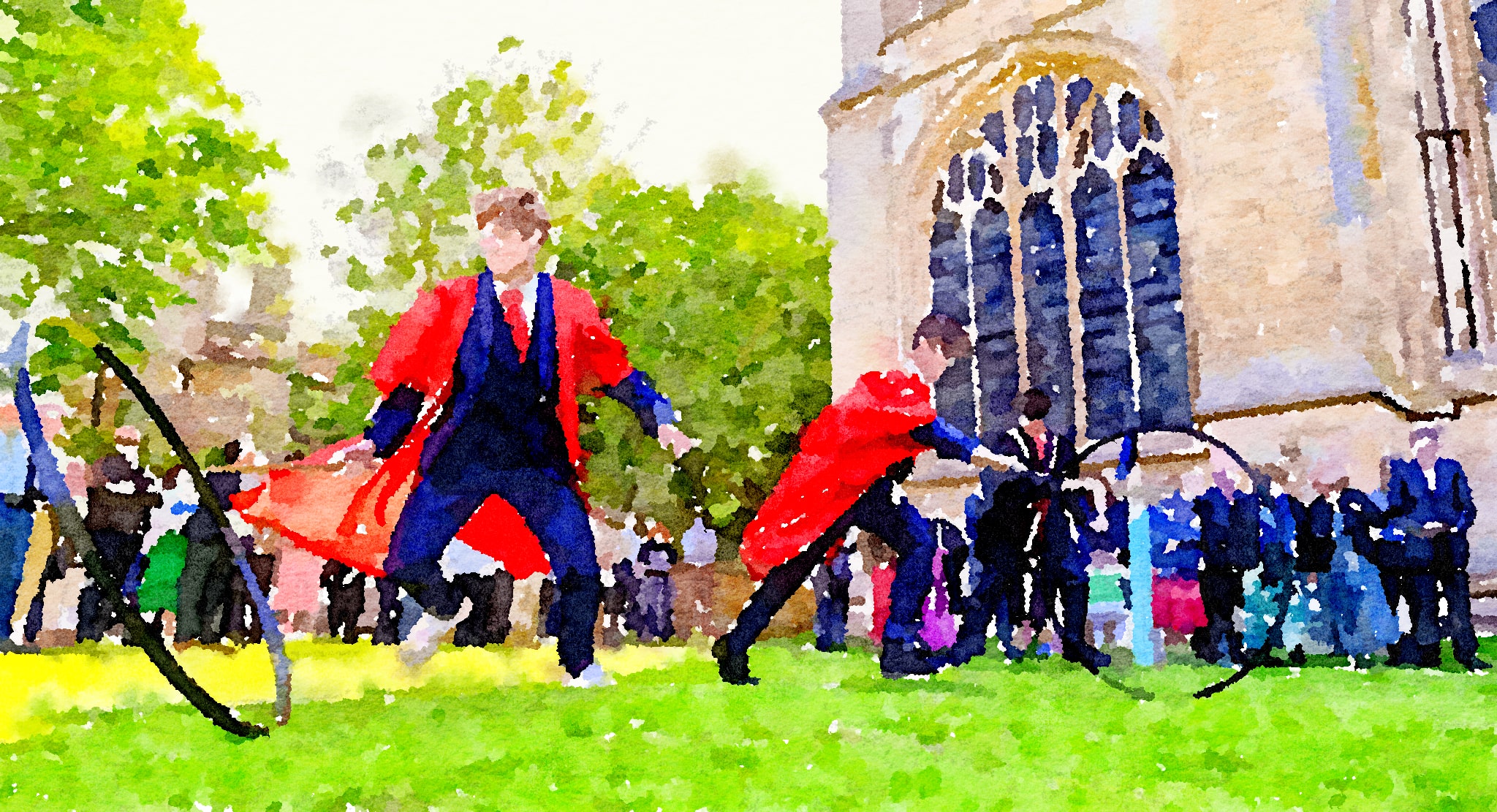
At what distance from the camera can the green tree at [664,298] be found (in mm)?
15562

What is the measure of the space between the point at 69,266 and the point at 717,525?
8.14m

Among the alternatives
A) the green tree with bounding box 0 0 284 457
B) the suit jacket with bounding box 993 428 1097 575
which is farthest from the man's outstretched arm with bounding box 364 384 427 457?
the green tree with bounding box 0 0 284 457

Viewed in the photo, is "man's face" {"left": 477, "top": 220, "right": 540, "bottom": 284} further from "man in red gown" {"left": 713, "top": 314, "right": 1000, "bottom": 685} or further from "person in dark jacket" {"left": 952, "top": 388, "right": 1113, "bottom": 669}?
"person in dark jacket" {"left": 952, "top": 388, "right": 1113, "bottom": 669}

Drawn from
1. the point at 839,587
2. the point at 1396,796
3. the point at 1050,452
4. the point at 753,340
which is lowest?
the point at 1396,796

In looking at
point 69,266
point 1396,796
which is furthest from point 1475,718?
point 69,266

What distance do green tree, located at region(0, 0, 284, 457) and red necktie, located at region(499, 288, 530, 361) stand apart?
10.2 metres

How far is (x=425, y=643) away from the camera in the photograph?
6.39m

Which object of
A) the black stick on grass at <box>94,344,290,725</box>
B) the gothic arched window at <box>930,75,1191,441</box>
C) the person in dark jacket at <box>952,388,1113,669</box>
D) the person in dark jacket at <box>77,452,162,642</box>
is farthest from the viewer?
the person in dark jacket at <box>77,452,162,642</box>

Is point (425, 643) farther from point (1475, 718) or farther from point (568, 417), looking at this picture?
point (1475, 718)

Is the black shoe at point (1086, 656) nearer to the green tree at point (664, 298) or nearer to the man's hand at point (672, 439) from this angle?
the man's hand at point (672, 439)

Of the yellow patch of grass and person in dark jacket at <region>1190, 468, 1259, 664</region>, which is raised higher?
person in dark jacket at <region>1190, 468, 1259, 664</region>

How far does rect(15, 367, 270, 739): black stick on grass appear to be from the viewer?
14.8ft

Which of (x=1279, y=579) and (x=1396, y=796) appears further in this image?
(x=1279, y=579)

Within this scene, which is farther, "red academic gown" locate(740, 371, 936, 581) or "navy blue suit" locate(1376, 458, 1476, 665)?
"navy blue suit" locate(1376, 458, 1476, 665)
